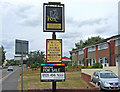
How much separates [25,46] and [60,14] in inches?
87.1

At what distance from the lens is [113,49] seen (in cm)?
3369

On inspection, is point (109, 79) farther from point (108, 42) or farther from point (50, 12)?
point (108, 42)

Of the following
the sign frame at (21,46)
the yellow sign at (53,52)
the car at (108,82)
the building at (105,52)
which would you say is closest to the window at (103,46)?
the building at (105,52)

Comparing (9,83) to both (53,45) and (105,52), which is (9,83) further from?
(105,52)

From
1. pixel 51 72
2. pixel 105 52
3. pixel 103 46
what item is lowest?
pixel 51 72

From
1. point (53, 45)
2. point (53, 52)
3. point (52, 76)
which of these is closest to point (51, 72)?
point (52, 76)

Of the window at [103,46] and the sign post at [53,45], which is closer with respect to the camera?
the sign post at [53,45]

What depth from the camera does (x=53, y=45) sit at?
28.5 ft

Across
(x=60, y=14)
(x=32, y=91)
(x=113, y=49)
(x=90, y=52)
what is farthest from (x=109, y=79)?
(x=90, y=52)

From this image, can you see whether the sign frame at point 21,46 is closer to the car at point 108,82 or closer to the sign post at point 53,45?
the sign post at point 53,45

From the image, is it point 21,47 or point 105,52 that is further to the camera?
point 105,52

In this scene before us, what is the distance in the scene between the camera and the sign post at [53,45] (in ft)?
28.2

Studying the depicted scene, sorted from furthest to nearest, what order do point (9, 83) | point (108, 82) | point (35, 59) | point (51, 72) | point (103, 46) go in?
point (35, 59), point (103, 46), point (9, 83), point (108, 82), point (51, 72)

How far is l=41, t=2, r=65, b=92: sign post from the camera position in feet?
28.2
